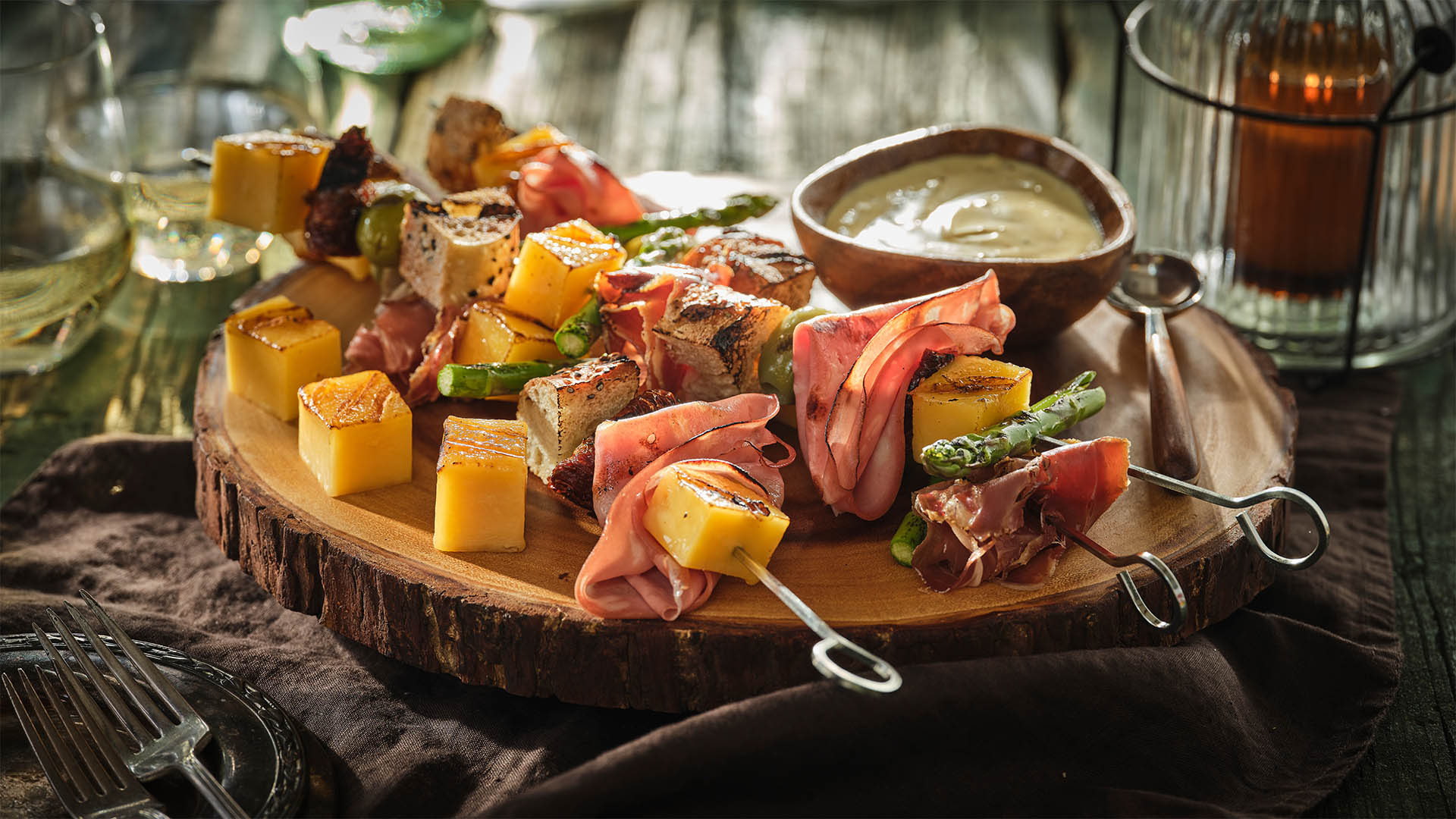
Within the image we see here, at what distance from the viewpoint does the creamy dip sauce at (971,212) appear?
9.33ft

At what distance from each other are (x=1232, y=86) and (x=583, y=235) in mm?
1636

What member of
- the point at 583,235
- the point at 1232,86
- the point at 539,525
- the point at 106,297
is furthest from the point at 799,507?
the point at 106,297

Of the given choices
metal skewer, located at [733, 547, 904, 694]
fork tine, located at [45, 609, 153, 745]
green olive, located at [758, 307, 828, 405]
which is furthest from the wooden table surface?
metal skewer, located at [733, 547, 904, 694]

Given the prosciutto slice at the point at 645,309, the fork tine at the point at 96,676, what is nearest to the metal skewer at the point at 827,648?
the prosciutto slice at the point at 645,309

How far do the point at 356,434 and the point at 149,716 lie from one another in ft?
1.82

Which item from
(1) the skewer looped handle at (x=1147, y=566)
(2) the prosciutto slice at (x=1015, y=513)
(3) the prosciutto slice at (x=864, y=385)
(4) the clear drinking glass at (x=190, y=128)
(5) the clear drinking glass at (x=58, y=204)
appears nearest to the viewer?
(1) the skewer looped handle at (x=1147, y=566)

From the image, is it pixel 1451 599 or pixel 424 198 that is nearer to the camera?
pixel 1451 599

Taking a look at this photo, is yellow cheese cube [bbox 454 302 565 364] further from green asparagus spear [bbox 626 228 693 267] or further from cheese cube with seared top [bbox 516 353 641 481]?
green asparagus spear [bbox 626 228 693 267]

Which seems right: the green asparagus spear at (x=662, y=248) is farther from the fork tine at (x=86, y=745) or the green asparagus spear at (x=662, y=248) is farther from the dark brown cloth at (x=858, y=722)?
the fork tine at (x=86, y=745)

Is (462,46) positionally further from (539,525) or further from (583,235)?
(539,525)

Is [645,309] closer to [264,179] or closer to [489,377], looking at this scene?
[489,377]

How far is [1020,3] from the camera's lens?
18.2 feet

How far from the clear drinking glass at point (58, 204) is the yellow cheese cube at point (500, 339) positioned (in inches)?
42.9

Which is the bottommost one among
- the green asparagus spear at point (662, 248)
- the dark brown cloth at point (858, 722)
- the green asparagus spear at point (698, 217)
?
the dark brown cloth at point (858, 722)
